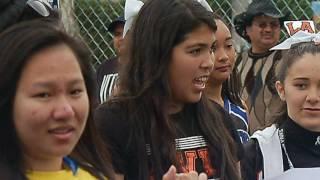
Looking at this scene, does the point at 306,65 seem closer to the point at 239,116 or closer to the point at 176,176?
the point at 176,176

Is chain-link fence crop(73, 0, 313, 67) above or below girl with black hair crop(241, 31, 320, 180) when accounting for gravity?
above

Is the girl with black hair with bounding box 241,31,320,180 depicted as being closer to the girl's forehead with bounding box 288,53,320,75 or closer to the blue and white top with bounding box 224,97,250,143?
the girl's forehead with bounding box 288,53,320,75

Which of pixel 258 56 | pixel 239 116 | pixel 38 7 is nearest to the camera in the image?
pixel 38 7

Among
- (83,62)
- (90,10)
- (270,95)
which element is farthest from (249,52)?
(83,62)

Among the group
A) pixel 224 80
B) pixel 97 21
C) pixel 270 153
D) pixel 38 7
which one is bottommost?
pixel 270 153

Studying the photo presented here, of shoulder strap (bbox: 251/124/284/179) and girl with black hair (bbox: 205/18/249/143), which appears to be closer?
shoulder strap (bbox: 251/124/284/179)

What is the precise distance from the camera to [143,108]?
2.44m

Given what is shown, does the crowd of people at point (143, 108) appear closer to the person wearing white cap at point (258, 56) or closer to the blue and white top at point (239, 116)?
the blue and white top at point (239, 116)

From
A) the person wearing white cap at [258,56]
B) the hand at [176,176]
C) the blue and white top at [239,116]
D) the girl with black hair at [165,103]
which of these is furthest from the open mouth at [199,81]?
the person wearing white cap at [258,56]

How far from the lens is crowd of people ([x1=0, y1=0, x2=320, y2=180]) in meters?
1.91

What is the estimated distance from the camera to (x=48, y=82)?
1.88m

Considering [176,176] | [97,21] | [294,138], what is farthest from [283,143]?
[97,21]

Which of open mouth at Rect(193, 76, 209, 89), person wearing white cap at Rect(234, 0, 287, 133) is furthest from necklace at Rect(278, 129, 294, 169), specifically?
person wearing white cap at Rect(234, 0, 287, 133)

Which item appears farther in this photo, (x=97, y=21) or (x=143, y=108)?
(x=97, y=21)
